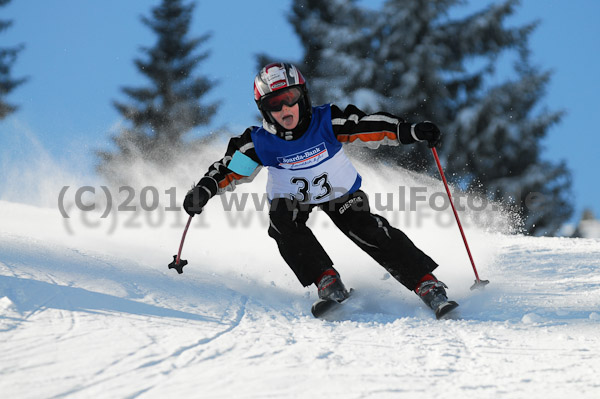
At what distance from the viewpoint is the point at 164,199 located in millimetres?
9961

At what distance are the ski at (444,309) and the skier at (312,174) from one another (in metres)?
0.19

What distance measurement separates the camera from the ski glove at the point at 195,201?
3.69m

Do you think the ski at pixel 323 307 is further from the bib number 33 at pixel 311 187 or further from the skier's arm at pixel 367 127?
the skier's arm at pixel 367 127

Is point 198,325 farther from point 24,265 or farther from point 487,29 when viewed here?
point 487,29

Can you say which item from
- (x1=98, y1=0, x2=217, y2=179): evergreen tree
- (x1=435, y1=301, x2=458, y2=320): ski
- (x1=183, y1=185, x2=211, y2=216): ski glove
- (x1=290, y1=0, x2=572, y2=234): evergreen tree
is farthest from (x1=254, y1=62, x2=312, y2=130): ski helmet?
(x1=98, y1=0, x2=217, y2=179): evergreen tree

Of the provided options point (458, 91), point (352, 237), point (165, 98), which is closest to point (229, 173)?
point (352, 237)

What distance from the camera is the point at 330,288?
3.38 metres

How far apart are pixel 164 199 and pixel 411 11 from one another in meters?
11.1

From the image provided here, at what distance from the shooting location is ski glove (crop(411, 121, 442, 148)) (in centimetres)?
349

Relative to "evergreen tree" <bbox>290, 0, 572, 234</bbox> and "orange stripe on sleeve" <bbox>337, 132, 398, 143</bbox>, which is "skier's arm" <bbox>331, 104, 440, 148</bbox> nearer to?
"orange stripe on sleeve" <bbox>337, 132, 398, 143</bbox>

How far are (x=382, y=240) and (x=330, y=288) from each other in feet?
1.54

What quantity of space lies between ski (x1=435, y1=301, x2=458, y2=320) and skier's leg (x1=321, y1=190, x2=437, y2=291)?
0.31 m

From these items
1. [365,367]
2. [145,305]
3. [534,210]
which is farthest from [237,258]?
[534,210]

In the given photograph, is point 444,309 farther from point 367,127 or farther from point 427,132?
A: point 367,127
